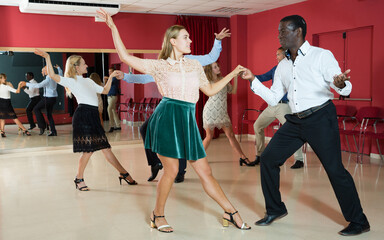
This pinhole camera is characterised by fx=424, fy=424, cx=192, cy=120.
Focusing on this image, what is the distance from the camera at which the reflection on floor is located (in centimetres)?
347

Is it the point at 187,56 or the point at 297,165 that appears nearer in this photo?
the point at 187,56

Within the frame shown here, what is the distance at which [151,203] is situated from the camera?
434cm

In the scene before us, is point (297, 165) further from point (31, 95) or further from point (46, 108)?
point (31, 95)

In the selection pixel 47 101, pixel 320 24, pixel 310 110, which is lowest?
pixel 47 101

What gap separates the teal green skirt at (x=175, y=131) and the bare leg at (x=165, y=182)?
9 centimetres

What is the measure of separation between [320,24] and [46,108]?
18.2 feet

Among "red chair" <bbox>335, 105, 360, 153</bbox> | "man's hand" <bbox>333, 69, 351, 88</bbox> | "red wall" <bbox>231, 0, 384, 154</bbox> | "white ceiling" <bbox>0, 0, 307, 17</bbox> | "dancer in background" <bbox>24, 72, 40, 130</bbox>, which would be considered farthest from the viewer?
"dancer in background" <bbox>24, 72, 40, 130</bbox>

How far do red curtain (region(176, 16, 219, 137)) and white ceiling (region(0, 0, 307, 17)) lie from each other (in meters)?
0.19

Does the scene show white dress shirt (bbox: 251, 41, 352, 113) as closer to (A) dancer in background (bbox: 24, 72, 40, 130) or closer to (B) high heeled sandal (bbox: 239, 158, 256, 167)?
(B) high heeled sandal (bbox: 239, 158, 256, 167)

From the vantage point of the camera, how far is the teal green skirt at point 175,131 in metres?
3.24

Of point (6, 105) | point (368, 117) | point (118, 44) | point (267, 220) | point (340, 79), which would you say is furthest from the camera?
point (6, 105)

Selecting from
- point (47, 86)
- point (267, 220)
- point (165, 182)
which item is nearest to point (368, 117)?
point (267, 220)

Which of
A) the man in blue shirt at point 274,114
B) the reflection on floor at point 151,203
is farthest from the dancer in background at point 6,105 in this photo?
the man in blue shirt at point 274,114

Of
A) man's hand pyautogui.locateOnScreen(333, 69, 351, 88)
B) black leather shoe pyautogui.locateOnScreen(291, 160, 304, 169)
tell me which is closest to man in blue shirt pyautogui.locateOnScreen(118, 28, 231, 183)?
man's hand pyautogui.locateOnScreen(333, 69, 351, 88)
